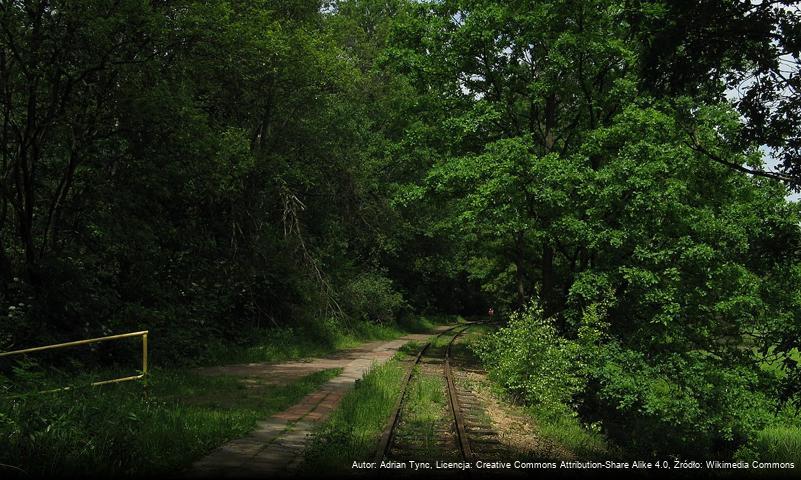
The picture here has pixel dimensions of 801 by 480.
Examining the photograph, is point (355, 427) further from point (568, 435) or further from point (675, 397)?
point (675, 397)

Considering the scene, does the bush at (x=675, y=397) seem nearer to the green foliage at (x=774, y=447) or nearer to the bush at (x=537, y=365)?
the green foliage at (x=774, y=447)

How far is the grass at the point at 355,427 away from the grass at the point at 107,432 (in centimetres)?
123

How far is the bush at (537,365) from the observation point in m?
11.3

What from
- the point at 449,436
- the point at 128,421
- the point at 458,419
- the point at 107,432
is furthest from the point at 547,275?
the point at 107,432

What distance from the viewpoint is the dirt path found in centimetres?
598

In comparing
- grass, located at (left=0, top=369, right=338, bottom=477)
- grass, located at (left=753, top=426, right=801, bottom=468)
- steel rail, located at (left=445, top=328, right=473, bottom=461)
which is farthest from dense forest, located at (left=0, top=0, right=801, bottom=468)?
grass, located at (left=0, top=369, right=338, bottom=477)

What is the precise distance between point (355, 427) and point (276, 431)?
1167mm

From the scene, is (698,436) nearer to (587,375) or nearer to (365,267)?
(587,375)

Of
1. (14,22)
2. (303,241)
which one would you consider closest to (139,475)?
(14,22)

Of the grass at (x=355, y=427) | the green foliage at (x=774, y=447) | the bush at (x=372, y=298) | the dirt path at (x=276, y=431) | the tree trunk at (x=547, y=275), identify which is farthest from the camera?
the bush at (x=372, y=298)

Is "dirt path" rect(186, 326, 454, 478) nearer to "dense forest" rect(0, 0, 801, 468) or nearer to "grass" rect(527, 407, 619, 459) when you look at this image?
"dense forest" rect(0, 0, 801, 468)

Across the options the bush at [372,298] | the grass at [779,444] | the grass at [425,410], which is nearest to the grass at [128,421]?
the grass at [425,410]

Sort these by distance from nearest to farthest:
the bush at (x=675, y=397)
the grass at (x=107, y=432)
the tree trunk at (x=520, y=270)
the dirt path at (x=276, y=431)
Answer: the grass at (x=107, y=432) → the dirt path at (x=276, y=431) → the bush at (x=675, y=397) → the tree trunk at (x=520, y=270)

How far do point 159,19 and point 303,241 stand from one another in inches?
433
